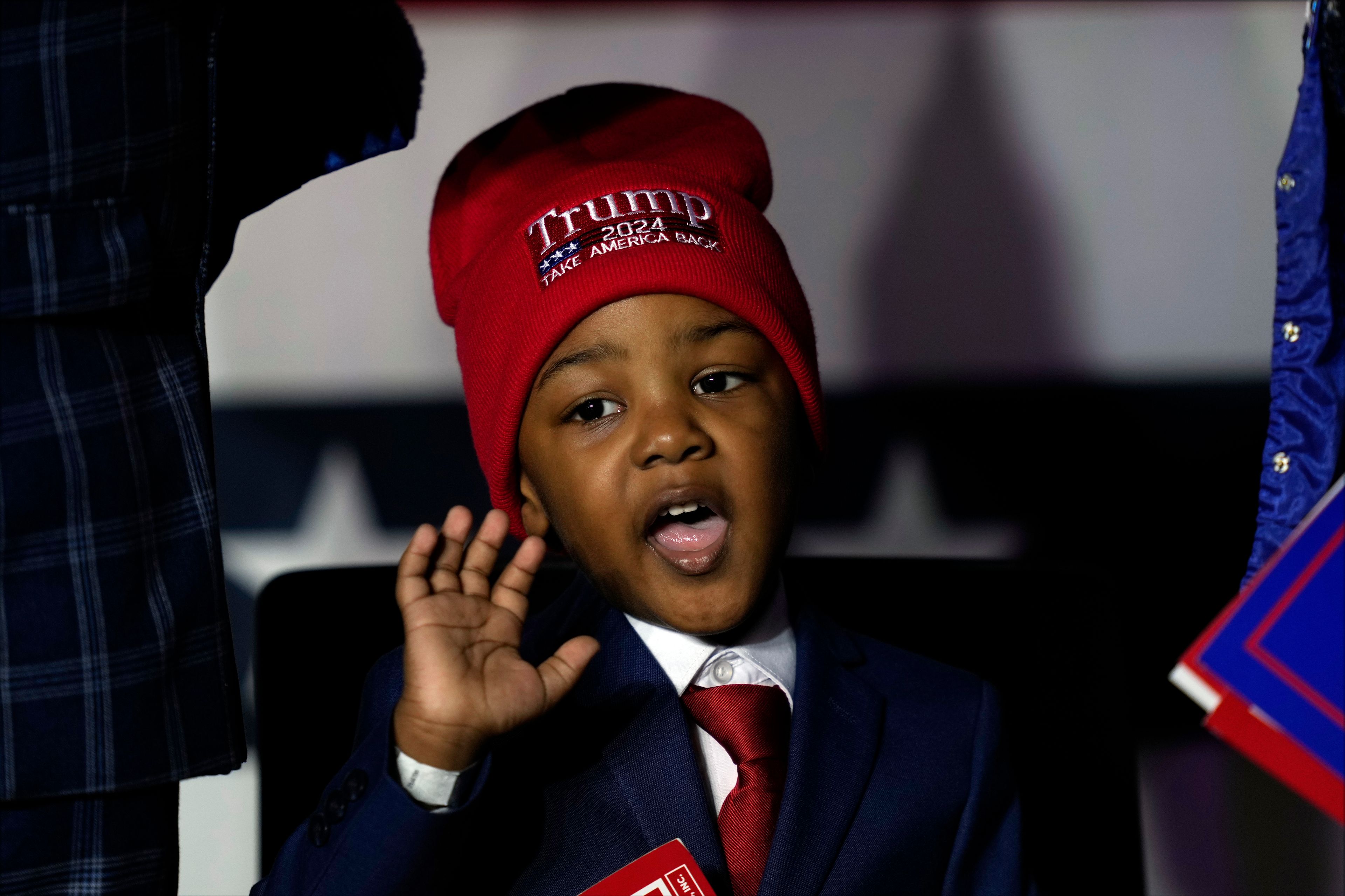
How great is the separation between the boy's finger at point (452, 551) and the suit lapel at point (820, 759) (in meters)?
0.26

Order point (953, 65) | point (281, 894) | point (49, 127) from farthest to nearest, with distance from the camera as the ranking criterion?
1. point (953, 65)
2. point (281, 894)
3. point (49, 127)

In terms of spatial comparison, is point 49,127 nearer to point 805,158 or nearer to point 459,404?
point 459,404

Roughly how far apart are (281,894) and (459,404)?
70cm

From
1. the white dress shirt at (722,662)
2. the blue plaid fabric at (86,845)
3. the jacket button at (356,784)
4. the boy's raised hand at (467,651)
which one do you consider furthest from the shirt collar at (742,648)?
the blue plaid fabric at (86,845)

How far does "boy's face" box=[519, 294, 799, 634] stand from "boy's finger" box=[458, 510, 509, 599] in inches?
3.4

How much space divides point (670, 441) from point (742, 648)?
7.4 inches

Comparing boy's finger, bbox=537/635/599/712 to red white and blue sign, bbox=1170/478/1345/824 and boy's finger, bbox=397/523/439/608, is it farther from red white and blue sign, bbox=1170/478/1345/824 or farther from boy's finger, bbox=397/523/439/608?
red white and blue sign, bbox=1170/478/1345/824

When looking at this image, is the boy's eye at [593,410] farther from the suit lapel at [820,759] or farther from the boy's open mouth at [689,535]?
the suit lapel at [820,759]

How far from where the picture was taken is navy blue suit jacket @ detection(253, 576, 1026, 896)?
0.78 metres

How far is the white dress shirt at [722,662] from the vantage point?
0.91m

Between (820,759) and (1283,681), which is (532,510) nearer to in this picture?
(820,759)

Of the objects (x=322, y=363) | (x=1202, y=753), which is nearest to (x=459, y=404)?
(x=322, y=363)

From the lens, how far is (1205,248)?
1454mm

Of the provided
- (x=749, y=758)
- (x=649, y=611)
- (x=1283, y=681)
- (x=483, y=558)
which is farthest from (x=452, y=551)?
(x=1283, y=681)
